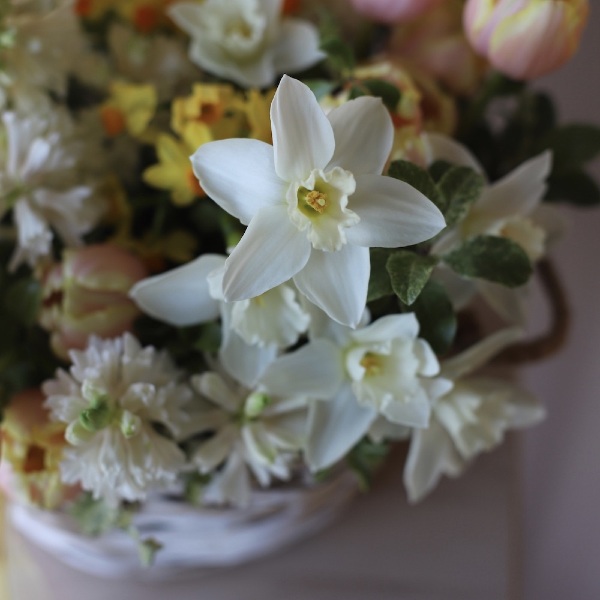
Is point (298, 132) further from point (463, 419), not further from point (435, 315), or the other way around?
point (463, 419)

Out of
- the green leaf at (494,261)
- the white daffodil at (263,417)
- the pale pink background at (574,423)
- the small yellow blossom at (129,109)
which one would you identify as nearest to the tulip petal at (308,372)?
the white daffodil at (263,417)

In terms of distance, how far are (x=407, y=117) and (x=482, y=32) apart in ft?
0.31

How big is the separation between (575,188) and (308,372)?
1.10ft

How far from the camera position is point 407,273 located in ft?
1.43

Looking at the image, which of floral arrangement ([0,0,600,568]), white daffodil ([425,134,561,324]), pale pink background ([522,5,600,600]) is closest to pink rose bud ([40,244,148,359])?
floral arrangement ([0,0,600,568])

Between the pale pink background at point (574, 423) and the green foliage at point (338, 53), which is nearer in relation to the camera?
the green foliage at point (338, 53)

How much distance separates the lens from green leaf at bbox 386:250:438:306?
1.39 ft

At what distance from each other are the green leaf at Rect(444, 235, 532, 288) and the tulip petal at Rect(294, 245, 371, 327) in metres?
0.09

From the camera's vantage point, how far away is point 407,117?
55 centimetres

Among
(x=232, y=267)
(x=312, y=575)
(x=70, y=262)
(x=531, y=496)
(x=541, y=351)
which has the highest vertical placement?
(x=232, y=267)

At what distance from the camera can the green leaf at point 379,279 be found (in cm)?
45

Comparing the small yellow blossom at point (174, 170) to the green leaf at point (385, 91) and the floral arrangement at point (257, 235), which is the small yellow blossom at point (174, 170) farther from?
the green leaf at point (385, 91)

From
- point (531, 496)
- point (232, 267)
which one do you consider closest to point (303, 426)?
point (232, 267)

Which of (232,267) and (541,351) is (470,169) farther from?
(541,351)
